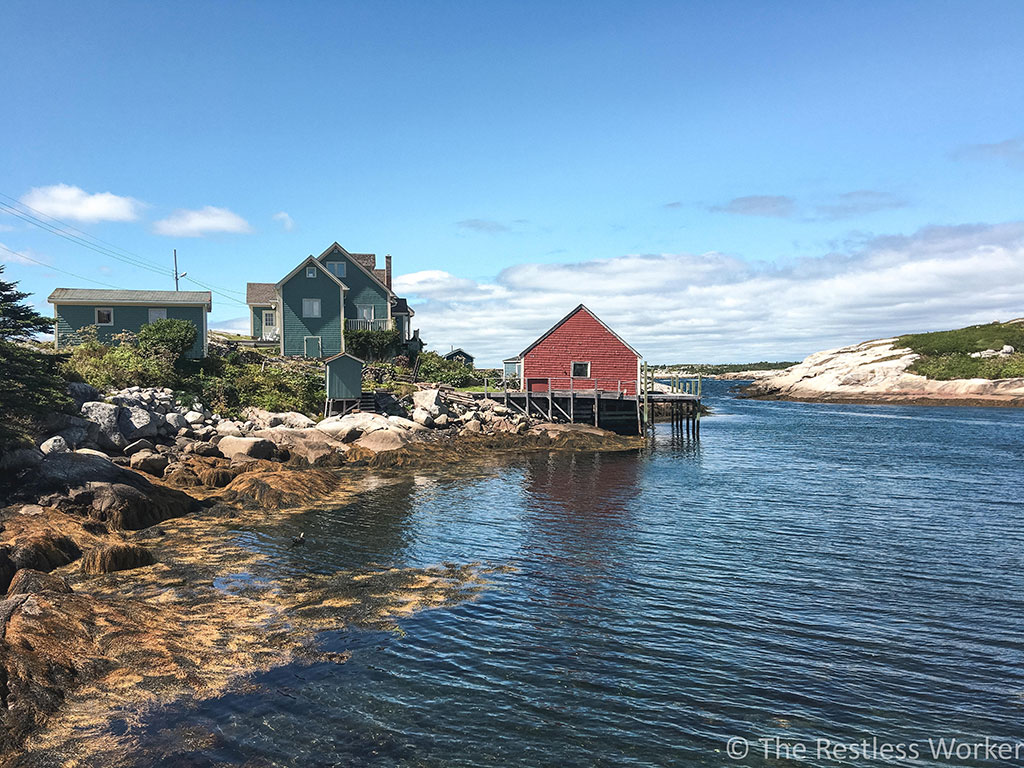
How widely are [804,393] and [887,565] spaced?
94.7 metres

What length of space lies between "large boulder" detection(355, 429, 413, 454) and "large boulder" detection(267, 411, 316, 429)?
3.16 meters

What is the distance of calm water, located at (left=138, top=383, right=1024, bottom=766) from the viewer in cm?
871

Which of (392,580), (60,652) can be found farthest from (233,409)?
(60,652)

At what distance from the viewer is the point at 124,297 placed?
134 feet

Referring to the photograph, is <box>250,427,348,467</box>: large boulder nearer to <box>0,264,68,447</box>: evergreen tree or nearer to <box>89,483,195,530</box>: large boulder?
<box>89,483,195,530</box>: large boulder

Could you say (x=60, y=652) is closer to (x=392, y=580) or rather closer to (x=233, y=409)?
(x=392, y=580)

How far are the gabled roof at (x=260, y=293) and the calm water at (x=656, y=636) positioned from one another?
3512cm

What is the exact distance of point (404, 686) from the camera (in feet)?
32.7

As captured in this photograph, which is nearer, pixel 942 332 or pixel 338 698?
pixel 338 698

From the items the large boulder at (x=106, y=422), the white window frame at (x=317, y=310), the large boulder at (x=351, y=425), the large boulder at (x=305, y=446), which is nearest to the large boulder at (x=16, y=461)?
the large boulder at (x=106, y=422)

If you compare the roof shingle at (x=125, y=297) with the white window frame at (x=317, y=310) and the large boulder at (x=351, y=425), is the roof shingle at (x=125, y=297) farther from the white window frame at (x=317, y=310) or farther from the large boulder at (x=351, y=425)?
the large boulder at (x=351, y=425)

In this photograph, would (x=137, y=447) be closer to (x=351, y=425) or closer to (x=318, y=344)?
(x=351, y=425)

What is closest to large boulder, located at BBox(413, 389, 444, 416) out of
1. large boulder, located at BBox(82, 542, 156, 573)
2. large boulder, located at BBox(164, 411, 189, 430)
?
large boulder, located at BBox(164, 411, 189, 430)

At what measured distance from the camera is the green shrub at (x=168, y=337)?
3775 cm
